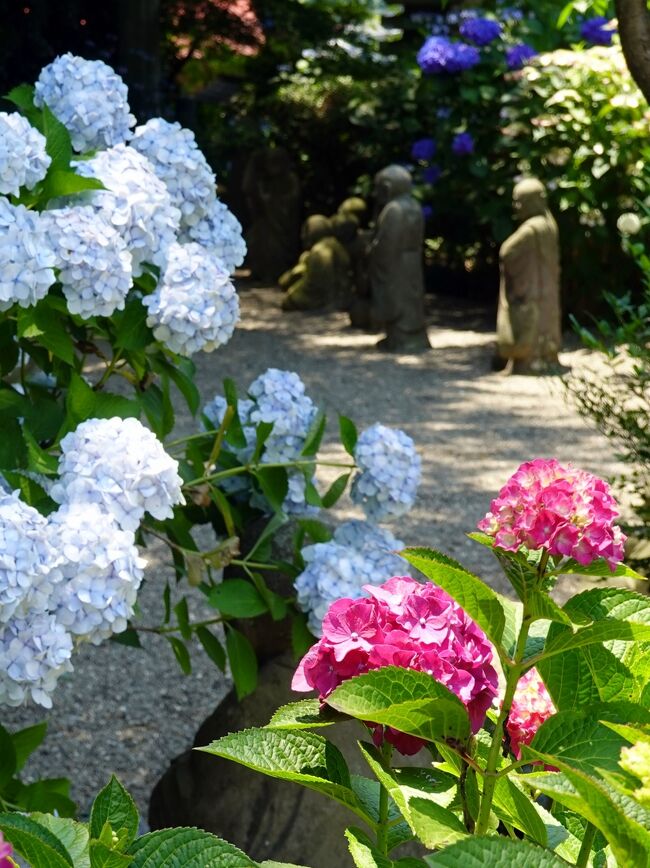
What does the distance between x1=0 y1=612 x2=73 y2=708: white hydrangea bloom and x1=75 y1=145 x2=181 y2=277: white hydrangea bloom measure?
0.73m

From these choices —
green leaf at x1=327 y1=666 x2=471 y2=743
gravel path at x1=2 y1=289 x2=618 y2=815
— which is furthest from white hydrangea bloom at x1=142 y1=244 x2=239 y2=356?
gravel path at x1=2 y1=289 x2=618 y2=815

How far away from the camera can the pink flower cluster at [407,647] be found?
1155mm

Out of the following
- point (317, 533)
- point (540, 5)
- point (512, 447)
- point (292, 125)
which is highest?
point (540, 5)

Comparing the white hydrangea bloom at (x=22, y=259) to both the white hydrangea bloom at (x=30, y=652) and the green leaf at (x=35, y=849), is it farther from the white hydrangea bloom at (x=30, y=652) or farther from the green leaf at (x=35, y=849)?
the green leaf at (x=35, y=849)

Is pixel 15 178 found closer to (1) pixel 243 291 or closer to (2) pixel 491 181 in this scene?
(2) pixel 491 181

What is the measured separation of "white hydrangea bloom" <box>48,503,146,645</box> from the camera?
5.79ft

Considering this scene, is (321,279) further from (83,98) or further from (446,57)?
(83,98)

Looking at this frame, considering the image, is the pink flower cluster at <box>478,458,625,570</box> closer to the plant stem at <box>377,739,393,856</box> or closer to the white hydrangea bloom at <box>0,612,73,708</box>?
the plant stem at <box>377,739,393,856</box>

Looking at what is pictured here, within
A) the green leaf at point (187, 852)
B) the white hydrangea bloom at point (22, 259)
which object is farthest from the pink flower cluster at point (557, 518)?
the white hydrangea bloom at point (22, 259)

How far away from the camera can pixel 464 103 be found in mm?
10008

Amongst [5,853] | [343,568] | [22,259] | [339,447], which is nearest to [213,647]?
[343,568]

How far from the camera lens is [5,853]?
73cm

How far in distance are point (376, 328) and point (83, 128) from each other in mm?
7205

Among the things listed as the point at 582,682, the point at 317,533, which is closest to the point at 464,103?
the point at 317,533
